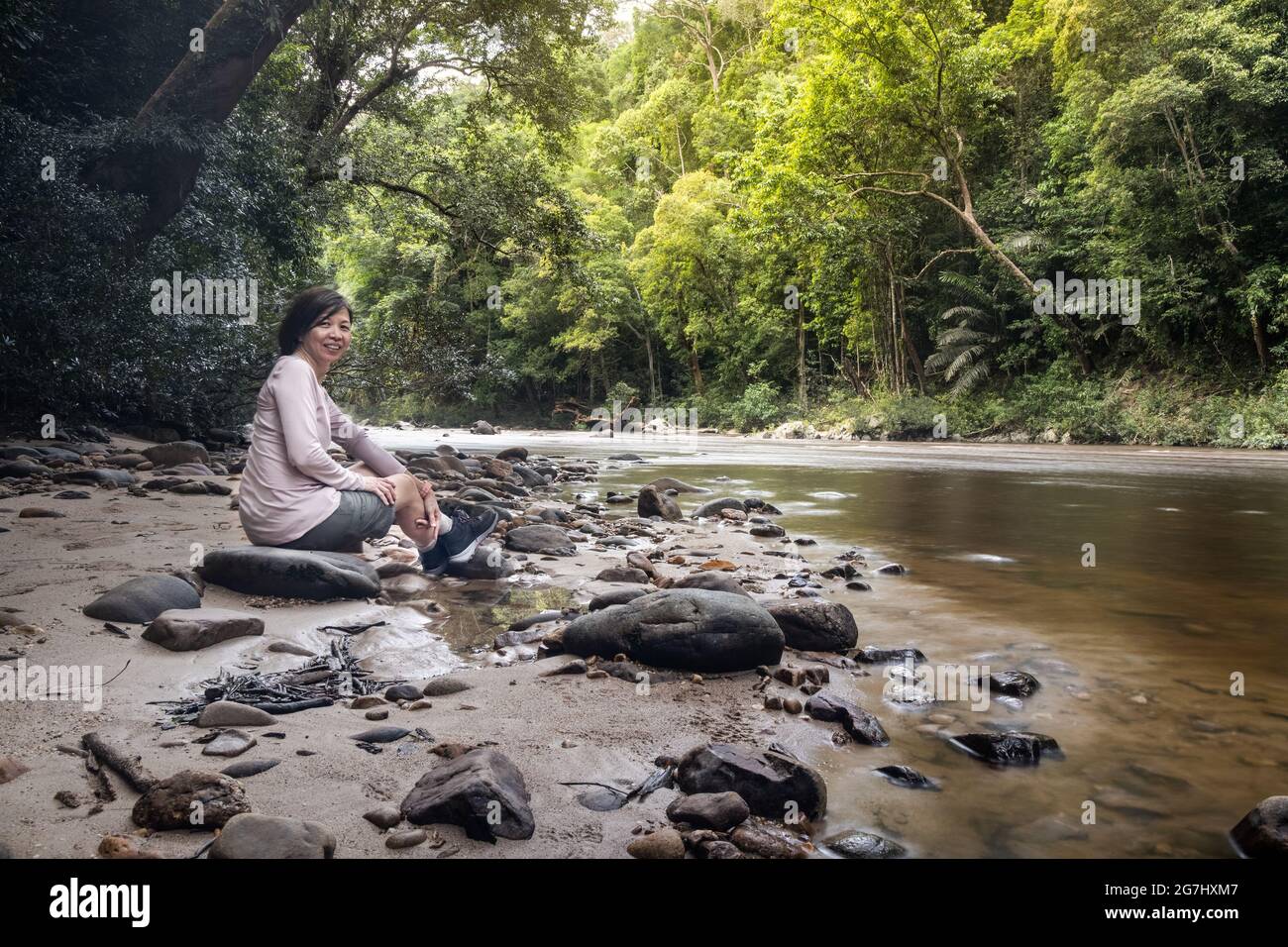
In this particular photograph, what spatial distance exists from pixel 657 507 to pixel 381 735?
17.7 feet

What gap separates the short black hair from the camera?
13.0ft

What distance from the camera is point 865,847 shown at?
1837 mm

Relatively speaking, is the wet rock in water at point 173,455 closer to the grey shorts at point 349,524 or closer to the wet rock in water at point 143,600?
the grey shorts at point 349,524

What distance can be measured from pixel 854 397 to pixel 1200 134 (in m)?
13.0

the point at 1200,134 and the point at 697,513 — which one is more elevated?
the point at 1200,134

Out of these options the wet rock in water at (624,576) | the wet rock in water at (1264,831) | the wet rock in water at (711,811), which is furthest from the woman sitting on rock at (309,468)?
the wet rock in water at (1264,831)

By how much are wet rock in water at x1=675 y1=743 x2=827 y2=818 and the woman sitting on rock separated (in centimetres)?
266

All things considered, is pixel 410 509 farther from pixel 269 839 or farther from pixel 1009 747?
pixel 1009 747

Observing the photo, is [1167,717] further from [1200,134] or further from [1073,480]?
[1200,134]

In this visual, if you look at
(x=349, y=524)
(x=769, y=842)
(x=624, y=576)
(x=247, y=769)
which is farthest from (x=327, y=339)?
(x=769, y=842)

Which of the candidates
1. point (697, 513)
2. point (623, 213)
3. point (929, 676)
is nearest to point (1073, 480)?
point (697, 513)

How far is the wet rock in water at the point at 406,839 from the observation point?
173 centimetres

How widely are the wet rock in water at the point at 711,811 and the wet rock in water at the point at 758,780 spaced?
0.05m
